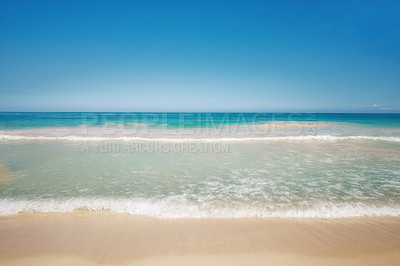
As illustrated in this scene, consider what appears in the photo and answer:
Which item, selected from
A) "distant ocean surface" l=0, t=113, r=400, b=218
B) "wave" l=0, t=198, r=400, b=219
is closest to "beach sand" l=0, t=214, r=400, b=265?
"wave" l=0, t=198, r=400, b=219

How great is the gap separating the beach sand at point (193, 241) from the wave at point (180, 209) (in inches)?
6.3

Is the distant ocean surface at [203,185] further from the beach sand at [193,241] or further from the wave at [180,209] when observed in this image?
the beach sand at [193,241]

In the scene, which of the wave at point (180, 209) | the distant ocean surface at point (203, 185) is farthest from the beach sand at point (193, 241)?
the distant ocean surface at point (203, 185)

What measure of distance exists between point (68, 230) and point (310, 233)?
15.9 feet

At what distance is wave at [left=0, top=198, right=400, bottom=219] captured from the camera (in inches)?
164

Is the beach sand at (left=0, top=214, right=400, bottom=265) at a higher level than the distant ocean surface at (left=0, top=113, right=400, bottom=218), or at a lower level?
lower

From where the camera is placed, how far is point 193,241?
339 cm

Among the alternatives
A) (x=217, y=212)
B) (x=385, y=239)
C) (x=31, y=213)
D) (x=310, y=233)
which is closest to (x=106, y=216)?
(x=31, y=213)

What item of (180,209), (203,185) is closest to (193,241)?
(180,209)

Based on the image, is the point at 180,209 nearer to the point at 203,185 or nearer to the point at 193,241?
the point at 193,241

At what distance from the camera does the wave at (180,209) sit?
13.7 ft

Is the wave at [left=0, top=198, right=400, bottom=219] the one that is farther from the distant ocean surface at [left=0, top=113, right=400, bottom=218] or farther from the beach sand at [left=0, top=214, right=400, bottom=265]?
the beach sand at [left=0, top=214, right=400, bottom=265]

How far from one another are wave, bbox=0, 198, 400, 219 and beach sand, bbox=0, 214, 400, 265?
0.52 feet

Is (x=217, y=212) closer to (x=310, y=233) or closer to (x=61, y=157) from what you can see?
(x=310, y=233)
